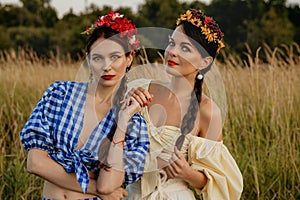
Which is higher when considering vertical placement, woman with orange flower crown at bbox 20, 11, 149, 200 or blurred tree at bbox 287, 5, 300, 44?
blurred tree at bbox 287, 5, 300, 44

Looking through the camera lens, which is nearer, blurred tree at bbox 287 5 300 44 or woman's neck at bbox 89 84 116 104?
woman's neck at bbox 89 84 116 104

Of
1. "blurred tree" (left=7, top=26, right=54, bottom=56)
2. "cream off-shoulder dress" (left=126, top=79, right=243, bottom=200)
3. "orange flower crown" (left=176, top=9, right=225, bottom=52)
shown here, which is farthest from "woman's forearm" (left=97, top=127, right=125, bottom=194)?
"blurred tree" (left=7, top=26, right=54, bottom=56)

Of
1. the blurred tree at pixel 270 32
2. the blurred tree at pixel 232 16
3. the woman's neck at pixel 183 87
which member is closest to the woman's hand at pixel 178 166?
the woman's neck at pixel 183 87

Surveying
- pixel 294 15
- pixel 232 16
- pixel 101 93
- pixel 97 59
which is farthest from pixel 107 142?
pixel 294 15

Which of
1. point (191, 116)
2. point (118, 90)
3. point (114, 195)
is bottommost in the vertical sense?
point (114, 195)

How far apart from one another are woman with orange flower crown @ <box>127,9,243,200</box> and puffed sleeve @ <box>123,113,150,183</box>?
0.13 meters

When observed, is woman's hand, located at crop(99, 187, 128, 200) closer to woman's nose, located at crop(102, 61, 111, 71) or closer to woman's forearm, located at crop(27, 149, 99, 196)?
woman's forearm, located at crop(27, 149, 99, 196)

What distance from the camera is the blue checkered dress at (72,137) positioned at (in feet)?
6.11

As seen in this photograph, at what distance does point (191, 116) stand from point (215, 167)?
0.91 ft

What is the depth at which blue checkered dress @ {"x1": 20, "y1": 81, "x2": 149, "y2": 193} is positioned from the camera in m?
1.86

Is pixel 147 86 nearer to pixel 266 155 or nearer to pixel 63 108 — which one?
pixel 63 108

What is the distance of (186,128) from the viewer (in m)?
2.10

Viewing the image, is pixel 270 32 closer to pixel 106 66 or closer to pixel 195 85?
pixel 195 85

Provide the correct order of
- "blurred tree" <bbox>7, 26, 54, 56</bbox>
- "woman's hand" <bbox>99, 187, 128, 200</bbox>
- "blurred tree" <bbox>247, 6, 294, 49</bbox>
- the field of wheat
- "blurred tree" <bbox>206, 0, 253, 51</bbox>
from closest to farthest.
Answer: "woman's hand" <bbox>99, 187, 128, 200</bbox> → the field of wheat → "blurred tree" <bbox>247, 6, 294, 49</bbox> → "blurred tree" <bbox>206, 0, 253, 51</bbox> → "blurred tree" <bbox>7, 26, 54, 56</bbox>
